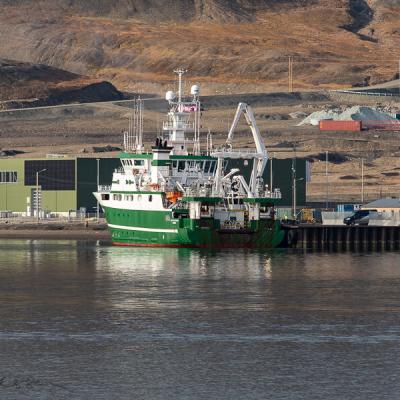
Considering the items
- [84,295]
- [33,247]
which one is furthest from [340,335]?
[33,247]

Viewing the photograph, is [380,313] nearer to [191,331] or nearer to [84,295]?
[191,331]

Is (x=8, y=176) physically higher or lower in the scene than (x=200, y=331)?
higher

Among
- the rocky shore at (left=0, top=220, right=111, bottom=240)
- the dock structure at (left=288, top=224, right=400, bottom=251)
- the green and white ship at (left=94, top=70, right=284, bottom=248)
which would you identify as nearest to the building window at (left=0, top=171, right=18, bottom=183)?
the rocky shore at (left=0, top=220, right=111, bottom=240)

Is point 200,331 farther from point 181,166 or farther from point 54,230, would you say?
point 54,230

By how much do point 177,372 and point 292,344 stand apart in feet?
28.6

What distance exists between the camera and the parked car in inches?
6181

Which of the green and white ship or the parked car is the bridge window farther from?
the parked car

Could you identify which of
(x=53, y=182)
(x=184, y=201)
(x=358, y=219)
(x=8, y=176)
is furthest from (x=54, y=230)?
(x=184, y=201)

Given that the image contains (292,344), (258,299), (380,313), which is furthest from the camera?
(258,299)

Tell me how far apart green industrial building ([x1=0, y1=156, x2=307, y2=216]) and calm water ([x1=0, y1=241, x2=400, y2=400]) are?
212 ft

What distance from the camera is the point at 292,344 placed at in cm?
6831

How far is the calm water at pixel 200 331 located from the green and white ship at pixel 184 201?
18.6m

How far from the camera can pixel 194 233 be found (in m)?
133

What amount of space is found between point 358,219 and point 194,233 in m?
30.6
